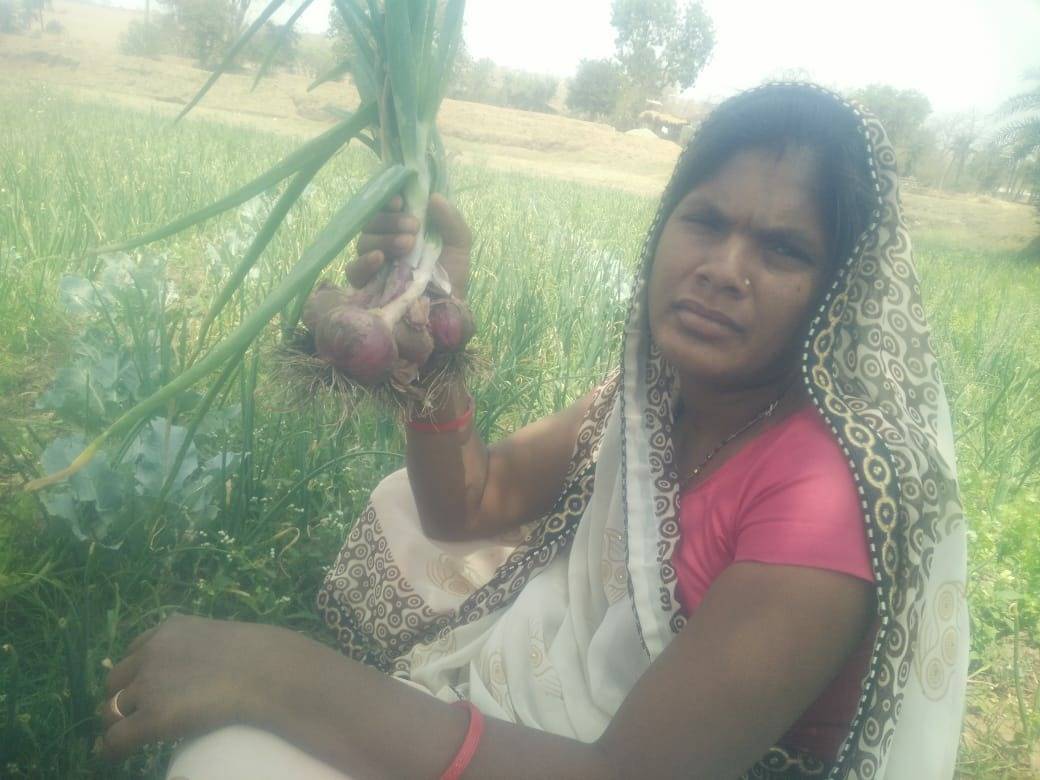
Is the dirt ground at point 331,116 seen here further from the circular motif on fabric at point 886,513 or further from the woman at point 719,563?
the circular motif on fabric at point 886,513

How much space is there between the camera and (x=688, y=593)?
119 cm

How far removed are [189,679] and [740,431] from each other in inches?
35.8

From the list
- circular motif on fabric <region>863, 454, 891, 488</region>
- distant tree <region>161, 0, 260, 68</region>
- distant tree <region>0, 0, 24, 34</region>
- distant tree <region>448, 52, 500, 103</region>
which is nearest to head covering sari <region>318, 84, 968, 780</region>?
circular motif on fabric <region>863, 454, 891, 488</region>

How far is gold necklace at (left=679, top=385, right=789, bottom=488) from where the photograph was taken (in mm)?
1262

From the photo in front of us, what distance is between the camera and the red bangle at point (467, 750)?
1.00 meters

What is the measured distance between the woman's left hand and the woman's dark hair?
1009 mm

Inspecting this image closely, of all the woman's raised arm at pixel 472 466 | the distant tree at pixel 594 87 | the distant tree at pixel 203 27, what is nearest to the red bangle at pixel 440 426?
the woman's raised arm at pixel 472 466

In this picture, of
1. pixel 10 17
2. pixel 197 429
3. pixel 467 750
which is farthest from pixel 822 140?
pixel 10 17

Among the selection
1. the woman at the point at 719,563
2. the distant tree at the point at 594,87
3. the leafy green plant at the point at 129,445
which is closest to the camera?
the woman at the point at 719,563

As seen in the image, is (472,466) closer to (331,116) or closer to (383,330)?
(383,330)

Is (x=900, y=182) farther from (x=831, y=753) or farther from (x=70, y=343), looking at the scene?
(x=70, y=343)

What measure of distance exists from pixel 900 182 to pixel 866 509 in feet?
1.79

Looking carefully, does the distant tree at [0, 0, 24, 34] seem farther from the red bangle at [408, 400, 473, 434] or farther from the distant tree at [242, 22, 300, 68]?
the red bangle at [408, 400, 473, 434]

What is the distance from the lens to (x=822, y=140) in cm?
118
